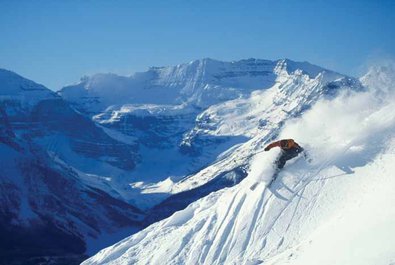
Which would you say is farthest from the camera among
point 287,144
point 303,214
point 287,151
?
point 287,144

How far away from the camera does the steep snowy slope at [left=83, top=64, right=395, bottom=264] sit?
68375mm

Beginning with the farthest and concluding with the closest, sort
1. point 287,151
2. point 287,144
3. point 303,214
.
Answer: point 287,144, point 287,151, point 303,214

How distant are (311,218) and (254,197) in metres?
11.0

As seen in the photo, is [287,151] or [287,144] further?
[287,144]

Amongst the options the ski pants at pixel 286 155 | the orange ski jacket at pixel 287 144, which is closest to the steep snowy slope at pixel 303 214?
the ski pants at pixel 286 155

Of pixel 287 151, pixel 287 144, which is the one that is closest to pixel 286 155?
pixel 287 151

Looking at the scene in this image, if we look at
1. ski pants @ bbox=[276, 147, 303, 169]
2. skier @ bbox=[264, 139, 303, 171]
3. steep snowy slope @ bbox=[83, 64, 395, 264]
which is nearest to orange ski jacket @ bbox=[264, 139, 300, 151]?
skier @ bbox=[264, 139, 303, 171]

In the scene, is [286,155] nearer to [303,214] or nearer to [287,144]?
[287,144]

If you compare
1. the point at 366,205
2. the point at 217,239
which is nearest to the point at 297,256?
the point at 366,205

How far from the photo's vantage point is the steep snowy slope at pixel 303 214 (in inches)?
2692

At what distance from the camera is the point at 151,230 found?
95.3 m

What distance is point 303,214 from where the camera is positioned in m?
78.5

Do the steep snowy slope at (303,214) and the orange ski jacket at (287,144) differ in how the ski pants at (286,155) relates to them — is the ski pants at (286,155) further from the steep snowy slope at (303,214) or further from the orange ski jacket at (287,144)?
the steep snowy slope at (303,214)

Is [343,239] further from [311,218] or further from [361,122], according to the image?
[361,122]
